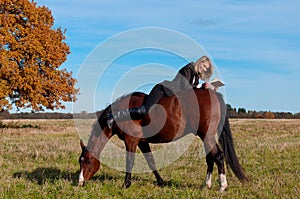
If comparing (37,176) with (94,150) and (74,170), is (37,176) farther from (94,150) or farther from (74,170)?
(94,150)

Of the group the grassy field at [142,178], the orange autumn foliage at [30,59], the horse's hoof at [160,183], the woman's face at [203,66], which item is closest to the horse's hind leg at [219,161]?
the grassy field at [142,178]

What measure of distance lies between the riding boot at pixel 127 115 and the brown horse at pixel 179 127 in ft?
0.36

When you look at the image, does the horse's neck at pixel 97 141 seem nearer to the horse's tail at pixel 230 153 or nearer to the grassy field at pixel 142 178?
the grassy field at pixel 142 178

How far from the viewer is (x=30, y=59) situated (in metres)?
27.5

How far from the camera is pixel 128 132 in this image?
7637mm

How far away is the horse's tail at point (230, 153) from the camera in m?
7.49

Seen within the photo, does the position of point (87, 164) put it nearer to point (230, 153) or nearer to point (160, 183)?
point (160, 183)

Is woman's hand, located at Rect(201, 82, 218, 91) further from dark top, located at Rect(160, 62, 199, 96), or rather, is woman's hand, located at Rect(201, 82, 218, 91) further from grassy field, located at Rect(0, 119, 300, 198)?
grassy field, located at Rect(0, 119, 300, 198)

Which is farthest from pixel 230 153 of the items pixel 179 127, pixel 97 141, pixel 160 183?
pixel 97 141

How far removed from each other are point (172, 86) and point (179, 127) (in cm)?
87

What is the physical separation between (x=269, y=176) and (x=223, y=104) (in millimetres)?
2186

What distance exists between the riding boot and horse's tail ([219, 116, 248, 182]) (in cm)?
176

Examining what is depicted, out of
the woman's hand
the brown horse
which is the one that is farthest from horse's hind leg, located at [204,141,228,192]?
the woman's hand

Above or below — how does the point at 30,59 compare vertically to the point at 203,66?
above
